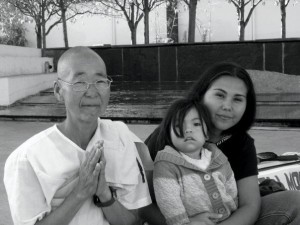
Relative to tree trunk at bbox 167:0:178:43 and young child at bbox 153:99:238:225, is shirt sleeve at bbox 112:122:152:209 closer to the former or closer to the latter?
young child at bbox 153:99:238:225

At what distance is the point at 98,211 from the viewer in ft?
7.36

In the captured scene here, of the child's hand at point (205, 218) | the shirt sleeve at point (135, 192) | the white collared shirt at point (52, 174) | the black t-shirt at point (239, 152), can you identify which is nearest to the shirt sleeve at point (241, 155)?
the black t-shirt at point (239, 152)

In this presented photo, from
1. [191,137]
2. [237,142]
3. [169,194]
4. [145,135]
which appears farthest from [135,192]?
[145,135]

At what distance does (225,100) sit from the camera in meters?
2.77

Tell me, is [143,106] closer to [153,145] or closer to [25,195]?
[153,145]

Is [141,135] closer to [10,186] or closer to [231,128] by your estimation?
[231,128]

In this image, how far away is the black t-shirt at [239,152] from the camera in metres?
2.75

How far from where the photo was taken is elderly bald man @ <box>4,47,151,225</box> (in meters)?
2.07

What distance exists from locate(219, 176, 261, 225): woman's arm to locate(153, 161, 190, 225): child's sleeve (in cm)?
22

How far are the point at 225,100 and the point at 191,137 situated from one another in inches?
13.4

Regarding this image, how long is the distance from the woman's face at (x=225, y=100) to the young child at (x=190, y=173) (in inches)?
4.2

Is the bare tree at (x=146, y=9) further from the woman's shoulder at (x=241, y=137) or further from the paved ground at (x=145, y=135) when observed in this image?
the woman's shoulder at (x=241, y=137)

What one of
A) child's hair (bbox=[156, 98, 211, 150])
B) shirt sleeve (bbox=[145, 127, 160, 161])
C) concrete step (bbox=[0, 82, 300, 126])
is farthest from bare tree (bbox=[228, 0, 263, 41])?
child's hair (bbox=[156, 98, 211, 150])

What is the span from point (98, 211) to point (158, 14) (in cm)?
1688
